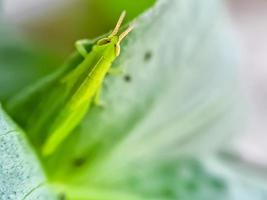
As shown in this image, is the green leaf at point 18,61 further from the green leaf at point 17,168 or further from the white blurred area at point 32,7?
the white blurred area at point 32,7

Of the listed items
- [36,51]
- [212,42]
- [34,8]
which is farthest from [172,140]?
[34,8]

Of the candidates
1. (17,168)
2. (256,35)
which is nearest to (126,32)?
(17,168)

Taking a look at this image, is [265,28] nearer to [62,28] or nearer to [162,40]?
[62,28]

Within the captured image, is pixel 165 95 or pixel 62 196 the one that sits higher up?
pixel 165 95

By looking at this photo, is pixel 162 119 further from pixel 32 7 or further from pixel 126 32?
pixel 32 7

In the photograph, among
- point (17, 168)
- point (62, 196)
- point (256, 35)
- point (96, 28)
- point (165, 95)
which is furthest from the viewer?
point (256, 35)

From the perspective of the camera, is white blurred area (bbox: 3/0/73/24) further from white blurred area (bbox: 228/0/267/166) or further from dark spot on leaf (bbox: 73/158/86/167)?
dark spot on leaf (bbox: 73/158/86/167)

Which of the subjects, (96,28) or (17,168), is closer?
(17,168)
